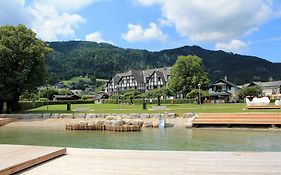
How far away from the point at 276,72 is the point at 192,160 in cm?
20214

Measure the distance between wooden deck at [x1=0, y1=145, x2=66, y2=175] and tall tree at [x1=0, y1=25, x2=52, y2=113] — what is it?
39212mm

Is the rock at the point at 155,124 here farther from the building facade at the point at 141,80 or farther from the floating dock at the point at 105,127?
the building facade at the point at 141,80

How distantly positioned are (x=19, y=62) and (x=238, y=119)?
3202 centimetres

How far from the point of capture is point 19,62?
1914 inches

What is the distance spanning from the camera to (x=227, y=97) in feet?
335

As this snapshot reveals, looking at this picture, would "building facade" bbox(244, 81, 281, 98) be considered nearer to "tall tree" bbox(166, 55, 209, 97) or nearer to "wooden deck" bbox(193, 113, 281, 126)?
"tall tree" bbox(166, 55, 209, 97)

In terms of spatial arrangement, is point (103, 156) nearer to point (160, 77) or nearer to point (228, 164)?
point (228, 164)

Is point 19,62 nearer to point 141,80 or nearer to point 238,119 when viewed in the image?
point 238,119

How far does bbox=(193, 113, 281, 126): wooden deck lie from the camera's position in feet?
93.8

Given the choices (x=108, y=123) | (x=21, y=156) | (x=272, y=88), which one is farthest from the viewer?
(x=272, y=88)

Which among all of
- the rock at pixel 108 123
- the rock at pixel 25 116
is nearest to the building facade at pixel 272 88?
the rock at pixel 25 116

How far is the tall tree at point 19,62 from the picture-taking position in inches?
1850

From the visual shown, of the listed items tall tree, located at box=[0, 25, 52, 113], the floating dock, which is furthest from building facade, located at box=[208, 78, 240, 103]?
the floating dock

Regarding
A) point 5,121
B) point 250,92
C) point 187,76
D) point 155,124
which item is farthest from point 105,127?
point 250,92
